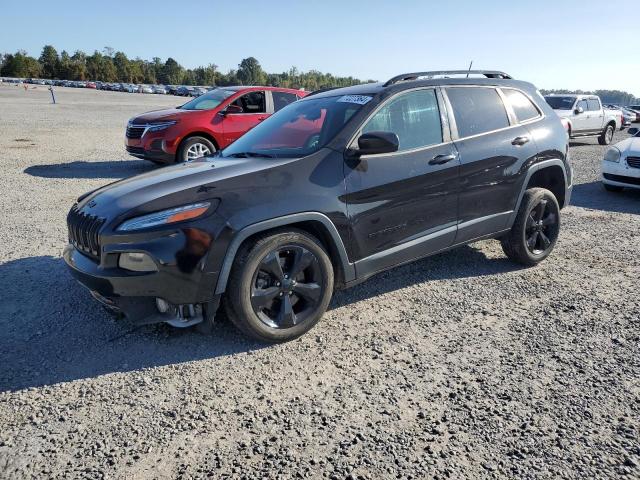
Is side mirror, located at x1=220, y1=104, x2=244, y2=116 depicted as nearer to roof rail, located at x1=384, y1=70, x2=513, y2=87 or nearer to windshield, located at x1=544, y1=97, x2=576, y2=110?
roof rail, located at x1=384, y1=70, x2=513, y2=87

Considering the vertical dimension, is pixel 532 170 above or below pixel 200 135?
below

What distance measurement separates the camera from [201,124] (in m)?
9.56

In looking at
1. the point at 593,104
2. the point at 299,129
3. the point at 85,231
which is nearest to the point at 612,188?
the point at 299,129

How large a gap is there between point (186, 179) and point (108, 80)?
138m

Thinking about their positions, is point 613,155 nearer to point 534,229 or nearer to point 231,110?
point 534,229

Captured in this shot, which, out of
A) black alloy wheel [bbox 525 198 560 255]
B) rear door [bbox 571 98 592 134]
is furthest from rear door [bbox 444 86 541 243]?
rear door [bbox 571 98 592 134]

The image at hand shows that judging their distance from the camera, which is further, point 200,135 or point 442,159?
point 200,135

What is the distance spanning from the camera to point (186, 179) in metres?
3.35

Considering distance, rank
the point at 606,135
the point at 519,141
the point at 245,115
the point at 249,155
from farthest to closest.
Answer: the point at 606,135
the point at 245,115
the point at 519,141
the point at 249,155

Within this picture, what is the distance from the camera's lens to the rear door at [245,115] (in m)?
9.88

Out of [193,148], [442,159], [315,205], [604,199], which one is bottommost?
[604,199]

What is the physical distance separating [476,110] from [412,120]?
2.71 feet

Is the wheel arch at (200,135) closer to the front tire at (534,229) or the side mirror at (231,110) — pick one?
the side mirror at (231,110)

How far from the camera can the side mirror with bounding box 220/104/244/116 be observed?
32.6 ft
